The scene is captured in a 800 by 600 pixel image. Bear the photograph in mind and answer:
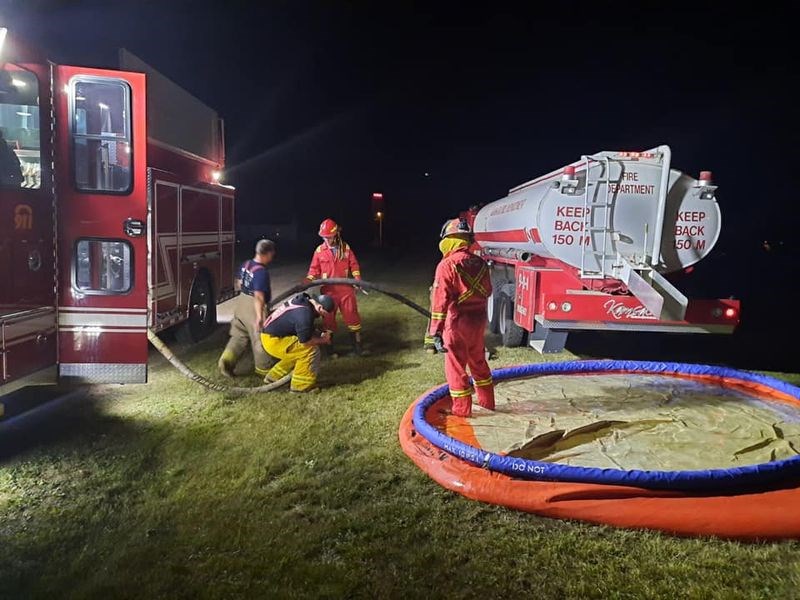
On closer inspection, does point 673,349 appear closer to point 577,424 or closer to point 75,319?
point 577,424

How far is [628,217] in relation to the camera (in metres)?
6.79

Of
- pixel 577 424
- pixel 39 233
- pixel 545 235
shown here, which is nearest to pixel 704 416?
pixel 577 424

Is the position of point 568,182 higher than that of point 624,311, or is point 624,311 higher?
point 568,182

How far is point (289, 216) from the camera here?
5003 cm

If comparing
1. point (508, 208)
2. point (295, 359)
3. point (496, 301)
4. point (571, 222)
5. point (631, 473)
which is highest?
point (508, 208)

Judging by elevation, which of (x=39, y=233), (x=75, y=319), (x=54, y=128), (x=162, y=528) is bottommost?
(x=162, y=528)

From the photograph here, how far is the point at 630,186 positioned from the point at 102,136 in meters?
5.25

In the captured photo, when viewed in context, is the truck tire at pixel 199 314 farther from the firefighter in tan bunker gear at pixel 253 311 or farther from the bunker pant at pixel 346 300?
the bunker pant at pixel 346 300

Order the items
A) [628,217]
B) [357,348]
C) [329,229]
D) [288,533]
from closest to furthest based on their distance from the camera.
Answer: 1. [288,533]
2. [628,217]
3. [329,229]
4. [357,348]

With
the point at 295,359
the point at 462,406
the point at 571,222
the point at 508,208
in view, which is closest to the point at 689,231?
the point at 571,222

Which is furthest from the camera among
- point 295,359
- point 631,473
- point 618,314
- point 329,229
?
point 329,229

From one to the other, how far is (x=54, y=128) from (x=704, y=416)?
6.09 metres

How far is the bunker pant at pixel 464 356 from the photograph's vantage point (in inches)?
214

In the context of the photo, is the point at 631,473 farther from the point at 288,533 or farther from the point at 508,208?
the point at 508,208
